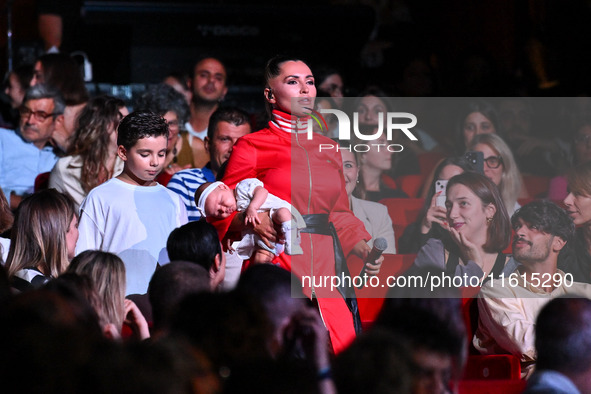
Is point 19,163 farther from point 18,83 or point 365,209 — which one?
point 365,209

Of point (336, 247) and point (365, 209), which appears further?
point (365, 209)

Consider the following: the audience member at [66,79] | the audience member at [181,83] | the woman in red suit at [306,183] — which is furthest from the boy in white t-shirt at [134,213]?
the audience member at [181,83]

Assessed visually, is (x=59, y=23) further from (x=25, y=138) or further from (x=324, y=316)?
(x=324, y=316)

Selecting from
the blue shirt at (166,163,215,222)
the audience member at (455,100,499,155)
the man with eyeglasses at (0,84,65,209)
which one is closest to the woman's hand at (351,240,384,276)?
the blue shirt at (166,163,215,222)

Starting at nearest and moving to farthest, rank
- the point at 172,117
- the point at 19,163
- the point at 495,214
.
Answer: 1. the point at 495,214
2. the point at 172,117
3. the point at 19,163

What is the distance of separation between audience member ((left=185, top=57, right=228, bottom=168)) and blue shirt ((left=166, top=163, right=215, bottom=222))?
3.81 ft

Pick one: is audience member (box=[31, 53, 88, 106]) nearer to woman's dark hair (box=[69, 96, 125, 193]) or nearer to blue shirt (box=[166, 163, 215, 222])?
woman's dark hair (box=[69, 96, 125, 193])

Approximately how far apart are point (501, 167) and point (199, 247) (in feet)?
7.53

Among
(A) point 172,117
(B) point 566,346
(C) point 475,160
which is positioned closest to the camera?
(B) point 566,346

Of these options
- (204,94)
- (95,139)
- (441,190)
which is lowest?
(441,190)

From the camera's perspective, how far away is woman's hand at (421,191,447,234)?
4.39 m

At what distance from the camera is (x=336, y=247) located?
355 centimetres

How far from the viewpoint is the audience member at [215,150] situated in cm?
455

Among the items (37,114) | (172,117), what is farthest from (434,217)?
(37,114)
